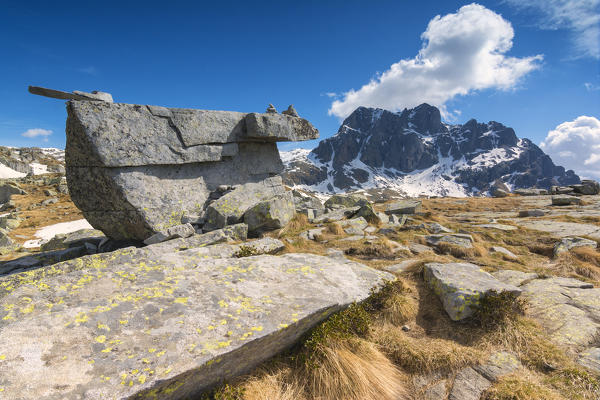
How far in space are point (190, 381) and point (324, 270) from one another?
11.9 ft

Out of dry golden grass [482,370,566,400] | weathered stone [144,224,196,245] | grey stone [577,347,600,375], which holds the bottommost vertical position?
dry golden grass [482,370,566,400]

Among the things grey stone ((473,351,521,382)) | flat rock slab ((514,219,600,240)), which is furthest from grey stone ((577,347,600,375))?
flat rock slab ((514,219,600,240))

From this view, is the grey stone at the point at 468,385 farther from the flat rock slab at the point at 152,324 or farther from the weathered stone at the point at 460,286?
the flat rock slab at the point at 152,324

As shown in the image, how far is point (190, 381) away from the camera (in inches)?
130

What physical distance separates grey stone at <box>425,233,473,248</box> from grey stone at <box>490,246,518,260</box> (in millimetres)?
785

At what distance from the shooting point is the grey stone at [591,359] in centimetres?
398

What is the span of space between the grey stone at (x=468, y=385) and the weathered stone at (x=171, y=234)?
881cm

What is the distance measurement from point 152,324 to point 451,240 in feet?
34.8

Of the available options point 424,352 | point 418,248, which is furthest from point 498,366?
point 418,248

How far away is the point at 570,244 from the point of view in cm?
1003

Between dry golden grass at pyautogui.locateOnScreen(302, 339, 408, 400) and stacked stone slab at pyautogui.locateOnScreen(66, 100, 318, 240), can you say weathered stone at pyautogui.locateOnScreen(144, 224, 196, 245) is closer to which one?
stacked stone slab at pyautogui.locateOnScreen(66, 100, 318, 240)

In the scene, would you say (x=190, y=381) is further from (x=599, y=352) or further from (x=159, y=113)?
(x=159, y=113)

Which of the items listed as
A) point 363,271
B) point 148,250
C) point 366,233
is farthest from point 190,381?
point 366,233

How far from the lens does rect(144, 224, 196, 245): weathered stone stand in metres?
9.34
